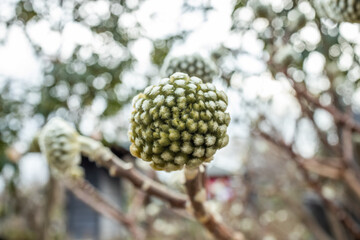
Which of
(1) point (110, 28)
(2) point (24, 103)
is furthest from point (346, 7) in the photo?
(2) point (24, 103)

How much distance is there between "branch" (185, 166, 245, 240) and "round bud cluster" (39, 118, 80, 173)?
44cm

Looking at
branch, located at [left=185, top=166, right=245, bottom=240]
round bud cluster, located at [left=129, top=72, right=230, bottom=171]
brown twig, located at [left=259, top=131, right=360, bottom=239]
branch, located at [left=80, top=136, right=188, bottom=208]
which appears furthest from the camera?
brown twig, located at [left=259, top=131, right=360, bottom=239]

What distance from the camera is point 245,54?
6.68ft

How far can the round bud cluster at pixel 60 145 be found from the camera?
1.09 m

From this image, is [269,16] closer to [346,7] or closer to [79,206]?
[346,7]

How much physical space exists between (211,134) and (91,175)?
306 inches

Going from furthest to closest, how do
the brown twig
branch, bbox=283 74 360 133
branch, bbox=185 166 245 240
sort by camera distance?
the brown twig, branch, bbox=283 74 360 133, branch, bbox=185 166 245 240

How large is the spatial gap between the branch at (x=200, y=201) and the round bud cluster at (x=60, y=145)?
0.44 metres

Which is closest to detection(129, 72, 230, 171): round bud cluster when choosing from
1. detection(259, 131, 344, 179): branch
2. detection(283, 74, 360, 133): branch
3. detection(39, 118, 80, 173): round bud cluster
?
detection(39, 118, 80, 173): round bud cluster

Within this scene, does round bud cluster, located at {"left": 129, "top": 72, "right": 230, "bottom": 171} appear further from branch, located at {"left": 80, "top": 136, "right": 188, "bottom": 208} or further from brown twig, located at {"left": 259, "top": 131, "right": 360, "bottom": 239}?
brown twig, located at {"left": 259, "top": 131, "right": 360, "bottom": 239}

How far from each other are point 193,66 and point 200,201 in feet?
1.34

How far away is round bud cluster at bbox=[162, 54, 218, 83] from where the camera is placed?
1047mm

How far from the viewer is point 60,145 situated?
43.1 inches

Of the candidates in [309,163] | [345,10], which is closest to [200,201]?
[345,10]
